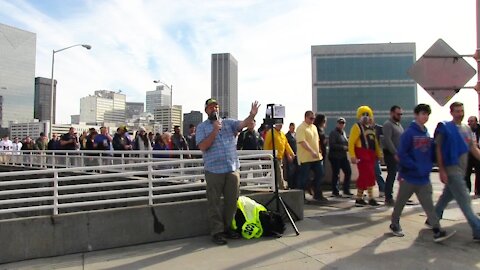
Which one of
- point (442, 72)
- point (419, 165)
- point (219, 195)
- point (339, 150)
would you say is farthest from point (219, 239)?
point (442, 72)

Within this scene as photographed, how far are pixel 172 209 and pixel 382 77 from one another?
10181cm

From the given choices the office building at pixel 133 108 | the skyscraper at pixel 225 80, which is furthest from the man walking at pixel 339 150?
the office building at pixel 133 108

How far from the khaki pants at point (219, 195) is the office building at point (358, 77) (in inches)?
3789

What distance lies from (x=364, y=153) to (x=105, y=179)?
652 centimetres

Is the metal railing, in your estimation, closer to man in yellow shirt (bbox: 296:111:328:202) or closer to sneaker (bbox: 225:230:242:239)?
man in yellow shirt (bbox: 296:111:328:202)

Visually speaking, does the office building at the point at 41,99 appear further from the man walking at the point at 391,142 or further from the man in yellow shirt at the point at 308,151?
the man walking at the point at 391,142

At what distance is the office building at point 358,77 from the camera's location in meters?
99.8

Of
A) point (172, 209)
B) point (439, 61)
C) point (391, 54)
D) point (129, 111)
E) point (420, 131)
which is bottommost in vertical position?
point (172, 209)

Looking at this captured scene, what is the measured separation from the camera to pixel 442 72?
794cm

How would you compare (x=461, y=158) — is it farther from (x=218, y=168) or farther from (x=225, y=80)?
(x=225, y=80)

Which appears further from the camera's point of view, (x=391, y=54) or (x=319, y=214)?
(x=391, y=54)

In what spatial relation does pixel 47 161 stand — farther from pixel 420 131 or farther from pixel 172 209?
pixel 420 131

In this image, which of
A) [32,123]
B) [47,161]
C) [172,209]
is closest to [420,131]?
[172,209]

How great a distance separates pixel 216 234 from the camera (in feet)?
18.9
